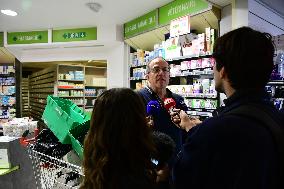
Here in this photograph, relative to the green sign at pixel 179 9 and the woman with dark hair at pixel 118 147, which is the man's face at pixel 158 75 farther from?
the green sign at pixel 179 9

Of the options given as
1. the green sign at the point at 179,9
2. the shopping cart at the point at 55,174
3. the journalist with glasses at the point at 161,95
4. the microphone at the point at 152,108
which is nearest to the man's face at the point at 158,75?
the journalist with glasses at the point at 161,95

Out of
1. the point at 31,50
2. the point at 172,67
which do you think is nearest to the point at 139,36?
the point at 172,67

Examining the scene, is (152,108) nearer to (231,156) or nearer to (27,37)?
(231,156)

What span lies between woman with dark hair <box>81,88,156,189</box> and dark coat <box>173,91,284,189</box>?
18cm

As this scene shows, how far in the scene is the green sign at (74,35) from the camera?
6.62m

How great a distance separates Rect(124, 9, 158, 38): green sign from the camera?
17.4 ft

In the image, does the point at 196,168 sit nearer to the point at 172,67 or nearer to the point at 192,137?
the point at 192,137

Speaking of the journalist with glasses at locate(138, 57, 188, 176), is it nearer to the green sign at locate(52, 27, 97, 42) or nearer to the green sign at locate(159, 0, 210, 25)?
the green sign at locate(159, 0, 210, 25)

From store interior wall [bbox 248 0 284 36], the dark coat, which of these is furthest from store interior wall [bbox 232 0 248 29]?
the dark coat

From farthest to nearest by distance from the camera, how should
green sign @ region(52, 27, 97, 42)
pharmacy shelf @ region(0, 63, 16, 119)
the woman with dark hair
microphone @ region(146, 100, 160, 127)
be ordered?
pharmacy shelf @ region(0, 63, 16, 119), green sign @ region(52, 27, 97, 42), microphone @ region(146, 100, 160, 127), the woman with dark hair

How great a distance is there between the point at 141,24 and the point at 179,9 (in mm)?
1202

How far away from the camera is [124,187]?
1.10 meters

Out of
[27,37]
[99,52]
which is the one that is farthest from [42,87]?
[99,52]

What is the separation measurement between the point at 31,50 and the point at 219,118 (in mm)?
7719
